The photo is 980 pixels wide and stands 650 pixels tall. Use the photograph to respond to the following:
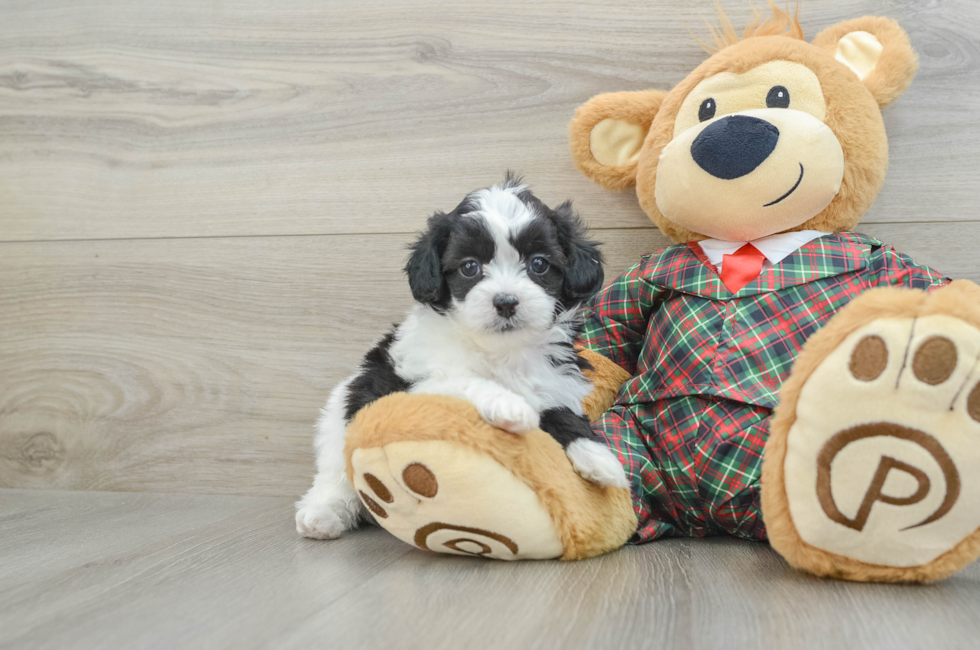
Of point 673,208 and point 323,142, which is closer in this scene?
point 673,208

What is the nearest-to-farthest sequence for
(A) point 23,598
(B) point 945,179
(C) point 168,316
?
(A) point 23,598, (B) point 945,179, (C) point 168,316

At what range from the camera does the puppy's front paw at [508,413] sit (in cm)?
105

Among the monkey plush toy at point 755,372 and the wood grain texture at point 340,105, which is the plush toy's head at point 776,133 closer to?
the monkey plush toy at point 755,372

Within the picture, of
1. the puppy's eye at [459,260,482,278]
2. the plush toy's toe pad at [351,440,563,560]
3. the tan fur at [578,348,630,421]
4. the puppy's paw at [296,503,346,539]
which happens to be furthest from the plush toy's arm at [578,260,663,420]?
the puppy's paw at [296,503,346,539]

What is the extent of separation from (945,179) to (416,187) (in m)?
1.18

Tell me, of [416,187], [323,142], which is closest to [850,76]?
[416,187]

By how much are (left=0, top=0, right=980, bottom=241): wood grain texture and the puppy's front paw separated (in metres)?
0.74

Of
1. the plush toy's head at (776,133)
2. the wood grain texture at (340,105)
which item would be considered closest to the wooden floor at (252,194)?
the wood grain texture at (340,105)

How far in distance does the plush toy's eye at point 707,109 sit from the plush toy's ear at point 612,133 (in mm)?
127

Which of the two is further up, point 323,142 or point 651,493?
point 323,142

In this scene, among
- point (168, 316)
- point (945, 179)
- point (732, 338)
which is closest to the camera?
point (732, 338)

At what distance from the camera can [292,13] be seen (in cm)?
182

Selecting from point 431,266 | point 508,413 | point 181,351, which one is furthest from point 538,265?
point 181,351

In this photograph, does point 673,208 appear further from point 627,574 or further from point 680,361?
point 627,574
